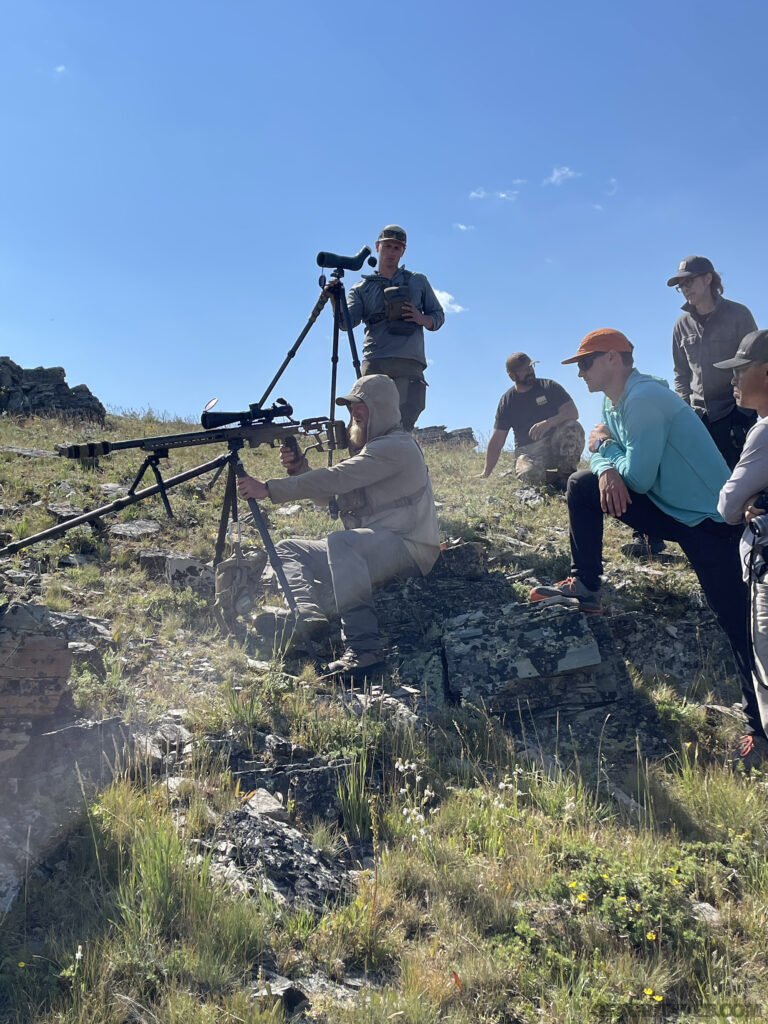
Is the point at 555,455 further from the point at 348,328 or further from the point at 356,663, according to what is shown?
the point at 356,663

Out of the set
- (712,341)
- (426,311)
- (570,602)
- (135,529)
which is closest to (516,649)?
(570,602)

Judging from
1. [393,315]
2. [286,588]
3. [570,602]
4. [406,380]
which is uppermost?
[393,315]

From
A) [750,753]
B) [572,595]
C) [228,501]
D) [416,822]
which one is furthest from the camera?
[228,501]

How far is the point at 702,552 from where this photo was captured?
15.5 ft

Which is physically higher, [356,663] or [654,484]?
[654,484]

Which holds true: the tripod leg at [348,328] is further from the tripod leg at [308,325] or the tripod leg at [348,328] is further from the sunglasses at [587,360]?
the sunglasses at [587,360]

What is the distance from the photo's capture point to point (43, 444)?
11.5 meters

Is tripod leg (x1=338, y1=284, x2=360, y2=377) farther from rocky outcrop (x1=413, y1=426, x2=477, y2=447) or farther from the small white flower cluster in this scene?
rocky outcrop (x1=413, y1=426, x2=477, y2=447)

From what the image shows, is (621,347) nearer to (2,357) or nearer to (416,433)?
(416,433)

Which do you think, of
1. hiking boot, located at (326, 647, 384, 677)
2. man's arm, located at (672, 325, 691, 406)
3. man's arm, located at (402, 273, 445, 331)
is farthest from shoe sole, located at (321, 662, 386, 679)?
man's arm, located at (672, 325, 691, 406)

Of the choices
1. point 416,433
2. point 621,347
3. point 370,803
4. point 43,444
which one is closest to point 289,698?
point 370,803

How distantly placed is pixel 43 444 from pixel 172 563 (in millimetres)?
6133

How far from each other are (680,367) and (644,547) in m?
1.88

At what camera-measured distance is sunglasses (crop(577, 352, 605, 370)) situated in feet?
16.5
